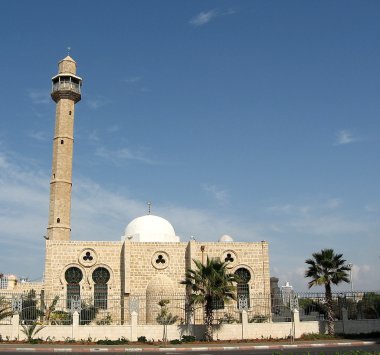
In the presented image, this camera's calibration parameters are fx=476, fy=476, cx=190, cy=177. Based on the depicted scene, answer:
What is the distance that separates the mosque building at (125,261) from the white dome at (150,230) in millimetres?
79

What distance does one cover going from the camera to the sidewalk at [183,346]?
66.3ft

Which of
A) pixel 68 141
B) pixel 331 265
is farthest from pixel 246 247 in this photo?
pixel 68 141

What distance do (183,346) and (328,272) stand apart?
8.31 meters

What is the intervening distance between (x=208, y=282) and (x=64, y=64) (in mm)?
24626

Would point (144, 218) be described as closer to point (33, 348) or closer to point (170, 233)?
point (170, 233)

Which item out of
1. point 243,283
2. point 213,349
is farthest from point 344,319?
point 243,283

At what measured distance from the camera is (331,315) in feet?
79.5

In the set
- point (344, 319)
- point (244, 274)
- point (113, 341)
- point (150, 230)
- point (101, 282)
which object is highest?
point (150, 230)

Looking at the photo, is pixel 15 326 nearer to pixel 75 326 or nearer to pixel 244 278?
pixel 75 326

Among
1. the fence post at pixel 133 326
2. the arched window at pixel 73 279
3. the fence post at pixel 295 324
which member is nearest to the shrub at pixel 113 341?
the fence post at pixel 133 326

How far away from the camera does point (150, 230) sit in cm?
3681

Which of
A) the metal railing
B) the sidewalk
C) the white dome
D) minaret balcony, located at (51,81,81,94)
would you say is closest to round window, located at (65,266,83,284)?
the metal railing

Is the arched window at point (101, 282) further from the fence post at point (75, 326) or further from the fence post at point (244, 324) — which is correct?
the fence post at point (244, 324)

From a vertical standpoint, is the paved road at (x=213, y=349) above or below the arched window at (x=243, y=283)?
below
